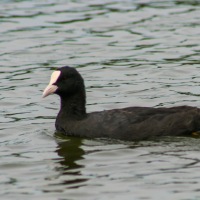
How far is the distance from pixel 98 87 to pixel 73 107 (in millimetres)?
3035

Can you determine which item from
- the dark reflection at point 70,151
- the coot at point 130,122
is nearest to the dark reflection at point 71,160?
the dark reflection at point 70,151

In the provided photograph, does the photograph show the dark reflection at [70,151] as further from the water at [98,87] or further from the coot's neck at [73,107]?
the coot's neck at [73,107]

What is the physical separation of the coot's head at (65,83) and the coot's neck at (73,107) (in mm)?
62

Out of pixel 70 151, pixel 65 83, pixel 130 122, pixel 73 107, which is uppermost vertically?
pixel 65 83

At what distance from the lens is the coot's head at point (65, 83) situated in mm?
14078

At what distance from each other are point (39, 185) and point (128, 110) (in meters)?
2.76

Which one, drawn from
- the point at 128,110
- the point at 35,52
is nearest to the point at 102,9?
the point at 35,52

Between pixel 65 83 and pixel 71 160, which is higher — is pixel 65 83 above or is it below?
above

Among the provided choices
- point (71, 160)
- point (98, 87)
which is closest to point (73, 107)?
point (71, 160)

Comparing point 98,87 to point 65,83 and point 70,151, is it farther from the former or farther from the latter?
point 70,151

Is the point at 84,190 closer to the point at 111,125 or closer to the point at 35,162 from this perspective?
the point at 35,162

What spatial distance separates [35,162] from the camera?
12.7m

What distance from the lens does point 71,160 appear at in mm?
12945

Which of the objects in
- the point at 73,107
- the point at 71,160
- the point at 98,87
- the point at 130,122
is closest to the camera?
the point at 71,160
